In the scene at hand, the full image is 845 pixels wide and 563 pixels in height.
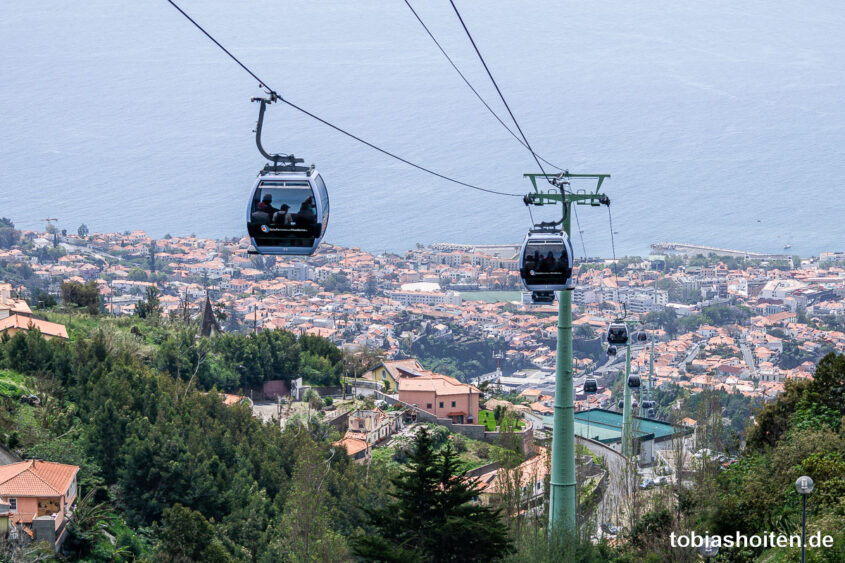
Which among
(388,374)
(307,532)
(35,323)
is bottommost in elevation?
(388,374)

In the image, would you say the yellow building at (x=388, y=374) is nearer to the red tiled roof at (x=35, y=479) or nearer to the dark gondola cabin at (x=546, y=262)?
the red tiled roof at (x=35, y=479)

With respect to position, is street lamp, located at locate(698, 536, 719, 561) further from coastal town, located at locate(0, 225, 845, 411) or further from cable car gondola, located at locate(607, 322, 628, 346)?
coastal town, located at locate(0, 225, 845, 411)

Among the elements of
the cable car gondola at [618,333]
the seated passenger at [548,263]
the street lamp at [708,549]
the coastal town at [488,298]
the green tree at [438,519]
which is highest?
the seated passenger at [548,263]

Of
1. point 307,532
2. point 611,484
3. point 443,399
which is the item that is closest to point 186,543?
point 307,532

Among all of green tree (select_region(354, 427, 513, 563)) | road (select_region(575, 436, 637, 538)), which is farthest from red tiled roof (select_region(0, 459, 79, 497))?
road (select_region(575, 436, 637, 538))

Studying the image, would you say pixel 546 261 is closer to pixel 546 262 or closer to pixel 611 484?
pixel 546 262

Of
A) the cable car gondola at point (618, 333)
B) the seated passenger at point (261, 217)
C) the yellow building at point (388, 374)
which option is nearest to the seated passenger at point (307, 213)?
the seated passenger at point (261, 217)
